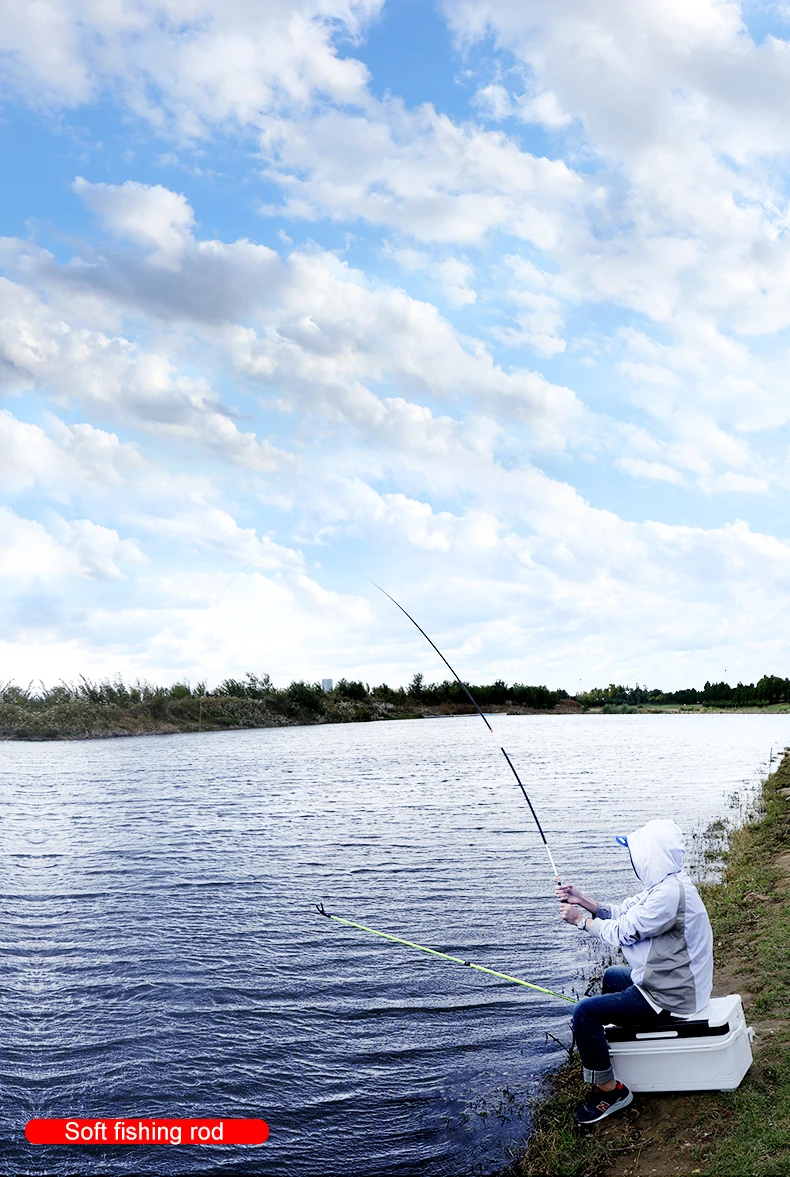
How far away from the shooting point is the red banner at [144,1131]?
7.68 metres

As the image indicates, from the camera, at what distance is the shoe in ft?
22.1

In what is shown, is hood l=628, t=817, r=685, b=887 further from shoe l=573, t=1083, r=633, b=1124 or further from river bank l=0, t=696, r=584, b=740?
river bank l=0, t=696, r=584, b=740

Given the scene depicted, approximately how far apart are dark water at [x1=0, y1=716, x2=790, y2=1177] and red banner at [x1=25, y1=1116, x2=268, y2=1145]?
0.12 metres

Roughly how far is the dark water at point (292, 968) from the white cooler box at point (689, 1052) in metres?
1.32

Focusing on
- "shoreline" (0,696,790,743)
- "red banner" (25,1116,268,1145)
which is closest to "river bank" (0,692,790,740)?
"shoreline" (0,696,790,743)

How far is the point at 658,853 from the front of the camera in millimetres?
6344

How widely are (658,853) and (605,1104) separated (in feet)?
7.18

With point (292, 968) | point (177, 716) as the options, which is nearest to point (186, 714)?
point (177, 716)

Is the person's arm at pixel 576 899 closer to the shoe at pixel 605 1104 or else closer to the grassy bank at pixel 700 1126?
the shoe at pixel 605 1104

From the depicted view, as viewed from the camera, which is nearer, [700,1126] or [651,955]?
[700,1126]

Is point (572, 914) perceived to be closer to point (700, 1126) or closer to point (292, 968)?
point (700, 1126)

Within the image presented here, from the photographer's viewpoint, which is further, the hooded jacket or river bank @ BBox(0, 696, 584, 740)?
river bank @ BBox(0, 696, 584, 740)

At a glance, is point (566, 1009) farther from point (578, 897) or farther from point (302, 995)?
point (578, 897)

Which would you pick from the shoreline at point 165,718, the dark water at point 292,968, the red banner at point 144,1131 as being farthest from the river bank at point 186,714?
the red banner at point 144,1131
